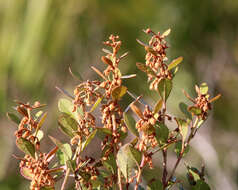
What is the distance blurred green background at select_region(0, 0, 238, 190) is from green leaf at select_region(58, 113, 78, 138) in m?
1.26

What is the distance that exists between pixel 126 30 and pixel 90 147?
2.62 ft

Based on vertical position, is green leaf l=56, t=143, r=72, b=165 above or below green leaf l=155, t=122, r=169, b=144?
below

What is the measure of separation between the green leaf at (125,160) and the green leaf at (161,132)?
30mm

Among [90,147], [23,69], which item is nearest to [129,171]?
[23,69]

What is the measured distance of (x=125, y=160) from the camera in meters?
0.32

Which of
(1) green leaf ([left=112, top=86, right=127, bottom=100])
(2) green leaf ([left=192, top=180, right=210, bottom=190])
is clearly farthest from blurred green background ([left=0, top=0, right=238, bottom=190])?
(1) green leaf ([left=112, top=86, right=127, bottom=100])

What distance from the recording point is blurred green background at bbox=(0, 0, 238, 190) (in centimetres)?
189

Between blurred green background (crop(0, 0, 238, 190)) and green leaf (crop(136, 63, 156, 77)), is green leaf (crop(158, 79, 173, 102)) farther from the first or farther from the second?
blurred green background (crop(0, 0, 238, 190))

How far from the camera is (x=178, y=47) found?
2.57 m

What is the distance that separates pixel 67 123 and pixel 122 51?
2.19m

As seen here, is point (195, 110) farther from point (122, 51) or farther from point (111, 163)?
point (122, 51)

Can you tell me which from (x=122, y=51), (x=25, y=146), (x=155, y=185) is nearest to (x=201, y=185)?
(x=155, y=185)

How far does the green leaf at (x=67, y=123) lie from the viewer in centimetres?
33

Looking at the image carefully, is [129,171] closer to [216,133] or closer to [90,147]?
[90,147]
